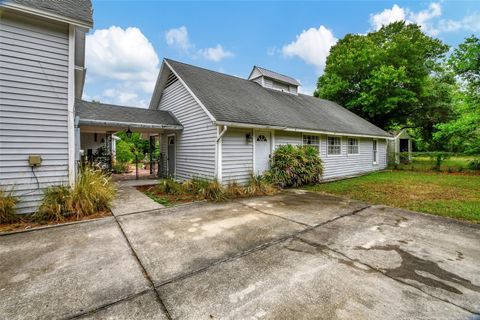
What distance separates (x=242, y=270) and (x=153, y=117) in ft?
27.4

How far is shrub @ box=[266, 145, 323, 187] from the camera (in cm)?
844

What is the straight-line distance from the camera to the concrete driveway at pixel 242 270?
6.77 ft

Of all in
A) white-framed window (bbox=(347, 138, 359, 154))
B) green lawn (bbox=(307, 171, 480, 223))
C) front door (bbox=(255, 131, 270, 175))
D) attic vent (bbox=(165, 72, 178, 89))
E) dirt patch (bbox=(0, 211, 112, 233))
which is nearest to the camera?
dirt patch (bbox=(0, 211, 112, 233))

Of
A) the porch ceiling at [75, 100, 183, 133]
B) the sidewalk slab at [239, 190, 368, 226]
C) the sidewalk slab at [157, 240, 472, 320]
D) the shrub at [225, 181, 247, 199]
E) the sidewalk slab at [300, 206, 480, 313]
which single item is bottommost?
the sidewalk slab at [300, 206, 480, 313]

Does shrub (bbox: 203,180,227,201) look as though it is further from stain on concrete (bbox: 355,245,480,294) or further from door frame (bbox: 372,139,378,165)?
door frame (bbox: 372,139,378,165)

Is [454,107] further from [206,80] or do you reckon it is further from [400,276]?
[400,276]

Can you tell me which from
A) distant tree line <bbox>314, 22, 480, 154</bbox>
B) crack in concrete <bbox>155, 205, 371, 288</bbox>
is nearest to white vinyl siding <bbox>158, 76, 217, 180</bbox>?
crack in concrete <bbox>155, 205, 371, 288</bbox>

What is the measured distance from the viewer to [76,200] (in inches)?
189

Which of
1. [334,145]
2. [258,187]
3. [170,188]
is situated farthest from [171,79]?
[334,145]

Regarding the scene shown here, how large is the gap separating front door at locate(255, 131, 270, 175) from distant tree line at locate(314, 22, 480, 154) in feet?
44.2

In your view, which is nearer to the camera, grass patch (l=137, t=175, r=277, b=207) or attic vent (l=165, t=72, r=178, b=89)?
grass patch (l=137, t=175, r=277, b=207)

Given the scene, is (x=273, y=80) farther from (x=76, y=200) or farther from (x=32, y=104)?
(x=76, y=200)

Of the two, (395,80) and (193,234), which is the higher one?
(395,80)

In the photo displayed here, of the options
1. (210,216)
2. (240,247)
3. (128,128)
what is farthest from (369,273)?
(128,128)
